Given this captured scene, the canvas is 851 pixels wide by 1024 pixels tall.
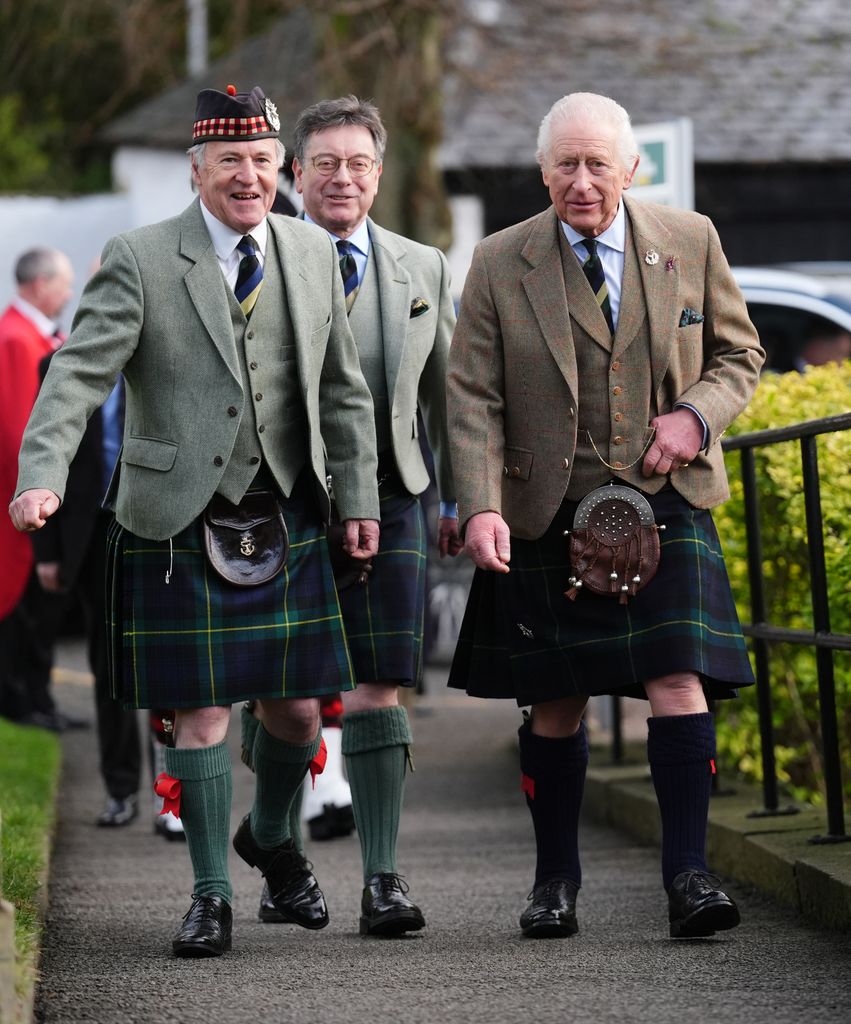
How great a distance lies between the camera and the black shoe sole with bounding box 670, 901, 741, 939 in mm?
4602

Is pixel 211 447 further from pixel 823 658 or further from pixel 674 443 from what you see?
pixel 823 658

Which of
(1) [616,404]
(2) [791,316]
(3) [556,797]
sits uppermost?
(2) [791,316]

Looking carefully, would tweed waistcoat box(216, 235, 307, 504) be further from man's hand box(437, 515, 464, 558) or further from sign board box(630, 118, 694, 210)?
sign board box(630, 118, 694, 210)

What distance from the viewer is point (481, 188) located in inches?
774

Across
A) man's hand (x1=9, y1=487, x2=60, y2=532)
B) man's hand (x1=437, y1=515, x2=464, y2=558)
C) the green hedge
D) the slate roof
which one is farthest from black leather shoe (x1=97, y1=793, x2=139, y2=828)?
the slate roof

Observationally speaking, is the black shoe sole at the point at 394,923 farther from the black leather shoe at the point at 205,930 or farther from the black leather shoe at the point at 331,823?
the black leather shoe at the point at 331,823

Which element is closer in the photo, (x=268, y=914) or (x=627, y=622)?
(x=627, y=622)

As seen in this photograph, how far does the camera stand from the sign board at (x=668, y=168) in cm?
931

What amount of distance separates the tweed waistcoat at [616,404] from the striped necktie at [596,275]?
0.16 feet

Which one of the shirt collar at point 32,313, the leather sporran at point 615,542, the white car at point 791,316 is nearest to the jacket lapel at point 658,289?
the leather sporran at point 615,542

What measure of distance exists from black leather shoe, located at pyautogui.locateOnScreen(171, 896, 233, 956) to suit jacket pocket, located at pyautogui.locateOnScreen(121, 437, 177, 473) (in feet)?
3.42

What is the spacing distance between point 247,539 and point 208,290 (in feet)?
2.01

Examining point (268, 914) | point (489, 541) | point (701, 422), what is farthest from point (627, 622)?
point (268, 914)

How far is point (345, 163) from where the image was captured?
17.5ft
